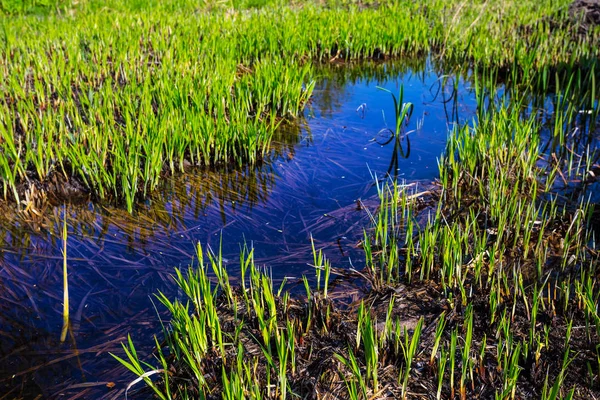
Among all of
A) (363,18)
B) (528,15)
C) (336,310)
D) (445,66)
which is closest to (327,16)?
(363,18)

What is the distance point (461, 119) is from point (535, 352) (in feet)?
10.1

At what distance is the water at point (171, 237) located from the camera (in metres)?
2.09

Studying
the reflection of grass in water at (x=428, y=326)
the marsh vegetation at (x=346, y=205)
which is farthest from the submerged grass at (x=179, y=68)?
the reflection of grass in water at (x=428, y=326)

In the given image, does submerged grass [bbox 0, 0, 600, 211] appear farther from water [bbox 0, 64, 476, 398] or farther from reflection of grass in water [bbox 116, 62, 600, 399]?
reflection of grass in water [bbox 116, 62, 600, 399]

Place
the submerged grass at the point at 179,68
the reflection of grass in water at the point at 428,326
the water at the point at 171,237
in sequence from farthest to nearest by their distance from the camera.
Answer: the submerged grass at the point at 179,68
the water at the point at 171,237
the reflection of grass in water at the point at 428,326

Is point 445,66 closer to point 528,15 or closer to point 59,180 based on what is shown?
point 528,15

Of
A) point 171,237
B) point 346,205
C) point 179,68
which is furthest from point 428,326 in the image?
point 179,68

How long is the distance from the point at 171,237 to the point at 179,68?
2239 mm

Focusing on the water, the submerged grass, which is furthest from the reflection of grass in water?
the submerged grass

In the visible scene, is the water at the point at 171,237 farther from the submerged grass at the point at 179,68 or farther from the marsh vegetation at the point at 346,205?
the submerged grass at the point at 179,68

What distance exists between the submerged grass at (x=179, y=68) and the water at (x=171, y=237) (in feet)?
A: 0.75

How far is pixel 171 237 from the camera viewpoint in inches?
115

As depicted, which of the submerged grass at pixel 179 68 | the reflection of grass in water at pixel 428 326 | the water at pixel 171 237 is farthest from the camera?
the submerged grass at pixel 179 68

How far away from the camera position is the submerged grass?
3.34 meters
